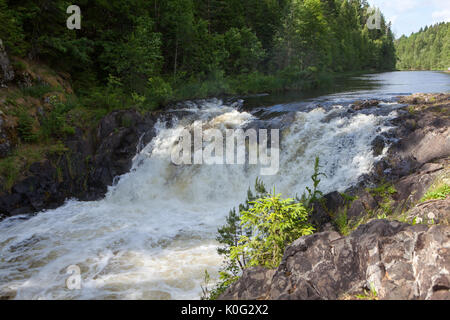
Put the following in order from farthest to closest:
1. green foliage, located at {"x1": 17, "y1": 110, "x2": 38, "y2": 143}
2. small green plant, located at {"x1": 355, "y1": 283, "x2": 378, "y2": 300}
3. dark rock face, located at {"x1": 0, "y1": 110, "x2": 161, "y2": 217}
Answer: green foliage, located at {"x1": 17, "y1": 110, "x2": 38, "y2": 143}, dark rock face, located at {"x1": 0, "y1": 110, "x2": 161, "y2": 217}, small green plant, located at {"x1": 355, "y1": 283, "x2": 378, "y2": 300}

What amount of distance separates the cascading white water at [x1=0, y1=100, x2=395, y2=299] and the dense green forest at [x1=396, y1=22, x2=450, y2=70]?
78.8 metres

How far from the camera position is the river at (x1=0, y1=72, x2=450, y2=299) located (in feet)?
18.7

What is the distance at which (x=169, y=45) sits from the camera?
21828 millimetres

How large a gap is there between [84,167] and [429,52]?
373ft

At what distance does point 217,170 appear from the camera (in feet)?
34.0

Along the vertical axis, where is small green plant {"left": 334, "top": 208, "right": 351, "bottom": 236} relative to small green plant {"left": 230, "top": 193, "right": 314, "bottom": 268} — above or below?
below

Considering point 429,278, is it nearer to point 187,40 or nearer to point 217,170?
point 217,170

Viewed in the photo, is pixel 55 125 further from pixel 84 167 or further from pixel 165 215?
pixel 165 215

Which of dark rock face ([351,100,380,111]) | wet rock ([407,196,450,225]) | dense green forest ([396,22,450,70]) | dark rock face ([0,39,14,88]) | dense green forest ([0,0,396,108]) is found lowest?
wet rock ([407,196,450,225])

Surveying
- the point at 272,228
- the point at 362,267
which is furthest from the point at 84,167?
the point at 362,267

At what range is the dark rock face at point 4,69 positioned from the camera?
10.6 m

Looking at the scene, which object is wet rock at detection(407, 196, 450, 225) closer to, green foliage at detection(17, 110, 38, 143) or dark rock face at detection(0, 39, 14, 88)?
green foliage at detection(17, 110, 38, 143)

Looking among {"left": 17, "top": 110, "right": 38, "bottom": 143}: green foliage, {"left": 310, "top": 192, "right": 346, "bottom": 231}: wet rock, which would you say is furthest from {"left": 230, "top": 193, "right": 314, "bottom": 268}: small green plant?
{"left": 17, "top": 110, "right": 38, "bottom": 143}: green foliage
